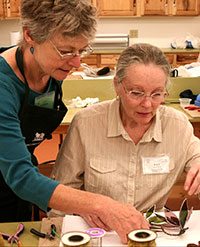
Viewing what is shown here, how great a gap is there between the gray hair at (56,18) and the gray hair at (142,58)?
0.37 m

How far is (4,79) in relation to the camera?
4.68ft

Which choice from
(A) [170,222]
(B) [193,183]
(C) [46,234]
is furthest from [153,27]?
(C) [46,234]

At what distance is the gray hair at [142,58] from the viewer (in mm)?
1667

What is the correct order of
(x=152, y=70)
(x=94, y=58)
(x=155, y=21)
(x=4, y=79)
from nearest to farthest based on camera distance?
(x=4, y=79)
(x=152, y=70)
(x=94, y=58)
(x=155, y=21)

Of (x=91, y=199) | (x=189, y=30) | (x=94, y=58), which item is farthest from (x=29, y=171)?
(x=189, y=30)

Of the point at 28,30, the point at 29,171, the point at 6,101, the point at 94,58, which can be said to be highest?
the point at 28,30

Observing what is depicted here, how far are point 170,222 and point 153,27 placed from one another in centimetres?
535

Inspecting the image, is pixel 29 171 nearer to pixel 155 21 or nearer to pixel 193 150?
pixel 193 150

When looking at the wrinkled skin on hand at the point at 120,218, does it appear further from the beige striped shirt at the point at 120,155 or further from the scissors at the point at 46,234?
the beige striped shirt at the point at 120,155

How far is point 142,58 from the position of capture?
1.67m

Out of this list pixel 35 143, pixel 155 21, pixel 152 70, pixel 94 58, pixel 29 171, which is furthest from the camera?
pixel 155 21

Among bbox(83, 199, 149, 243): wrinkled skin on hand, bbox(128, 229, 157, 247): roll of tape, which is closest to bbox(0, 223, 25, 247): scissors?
bbox(83, 199, 149, 243): wrinkled skin on hand

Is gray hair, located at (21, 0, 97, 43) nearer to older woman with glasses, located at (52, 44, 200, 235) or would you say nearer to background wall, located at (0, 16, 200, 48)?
older woman with glasses, located at (52, 44, 200, 235)

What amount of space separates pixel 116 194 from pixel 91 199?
44 centimetres
